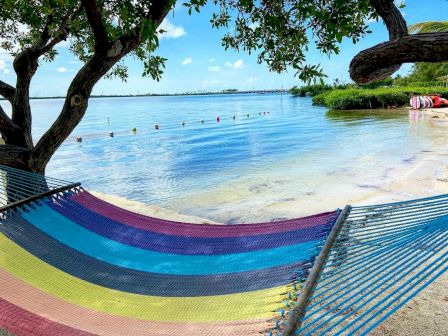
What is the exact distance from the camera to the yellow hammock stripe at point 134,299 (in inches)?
73.6

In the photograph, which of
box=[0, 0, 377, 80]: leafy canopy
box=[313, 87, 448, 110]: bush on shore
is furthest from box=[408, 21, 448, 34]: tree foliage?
box=[313, 87, 448, 110]: bush on shore

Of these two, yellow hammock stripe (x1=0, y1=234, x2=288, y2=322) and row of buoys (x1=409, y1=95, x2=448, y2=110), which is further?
row of buoys (x1=409, y1=95, x2=448, y2=110)

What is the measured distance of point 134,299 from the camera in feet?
7.07

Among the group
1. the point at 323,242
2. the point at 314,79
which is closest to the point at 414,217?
the point at 323,242

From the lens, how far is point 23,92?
13.7 feet

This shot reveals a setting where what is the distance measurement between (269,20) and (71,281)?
258 cm

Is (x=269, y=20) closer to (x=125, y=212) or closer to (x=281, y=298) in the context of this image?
(x=125, y=212)

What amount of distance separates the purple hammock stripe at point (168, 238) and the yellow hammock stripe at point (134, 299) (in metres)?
0.55

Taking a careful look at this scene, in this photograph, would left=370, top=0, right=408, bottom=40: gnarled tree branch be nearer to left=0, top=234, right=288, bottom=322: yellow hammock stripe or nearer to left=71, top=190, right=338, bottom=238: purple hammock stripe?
left=71, top=190, right=338, bottom=238: purple hammock stripe

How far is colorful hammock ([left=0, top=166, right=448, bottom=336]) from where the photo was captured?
177 centimetres

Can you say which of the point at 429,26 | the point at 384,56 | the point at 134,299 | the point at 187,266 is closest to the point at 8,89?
the point at 187,266

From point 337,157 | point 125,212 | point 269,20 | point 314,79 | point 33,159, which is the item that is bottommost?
point 337,157

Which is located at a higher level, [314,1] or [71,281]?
[314,1]

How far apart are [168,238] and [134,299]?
765 mm
